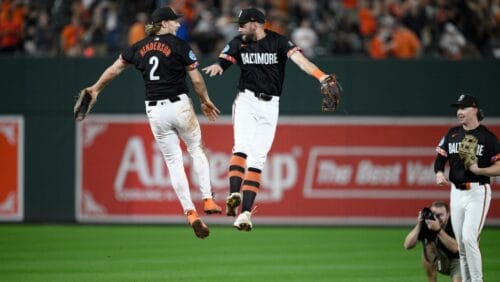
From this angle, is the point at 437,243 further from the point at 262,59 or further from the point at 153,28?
the point at 153,28

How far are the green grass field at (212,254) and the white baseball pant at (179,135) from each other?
201 centimetres

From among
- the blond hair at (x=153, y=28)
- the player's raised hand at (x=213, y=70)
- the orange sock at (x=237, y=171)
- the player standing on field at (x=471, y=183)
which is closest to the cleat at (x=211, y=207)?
the orange sock at (x=237, y=171)

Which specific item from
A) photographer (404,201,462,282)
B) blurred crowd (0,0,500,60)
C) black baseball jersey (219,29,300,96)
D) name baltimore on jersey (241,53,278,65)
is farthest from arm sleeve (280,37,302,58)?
blurred crowd (0,0,500,60)

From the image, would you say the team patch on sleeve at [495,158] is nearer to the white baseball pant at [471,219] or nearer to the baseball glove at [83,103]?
Answer: the white baseball pant at [471,219]

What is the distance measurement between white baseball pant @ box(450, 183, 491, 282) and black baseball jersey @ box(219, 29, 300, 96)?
8.06 ft

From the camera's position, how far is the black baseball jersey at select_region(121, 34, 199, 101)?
12.3 metres

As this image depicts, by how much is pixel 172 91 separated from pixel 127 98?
325 inches

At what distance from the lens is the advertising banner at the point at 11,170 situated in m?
20.6

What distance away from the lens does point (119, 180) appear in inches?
813

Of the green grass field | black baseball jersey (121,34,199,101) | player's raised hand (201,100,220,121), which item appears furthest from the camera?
the green grass field

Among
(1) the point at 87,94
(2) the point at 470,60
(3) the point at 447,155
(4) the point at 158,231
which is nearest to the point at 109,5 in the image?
(4) the point at 158,231

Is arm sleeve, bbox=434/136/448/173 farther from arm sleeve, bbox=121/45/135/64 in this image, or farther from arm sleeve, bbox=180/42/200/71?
arm sleeve, bbox=121/45/135/64

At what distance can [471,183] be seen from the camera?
12.2 metres

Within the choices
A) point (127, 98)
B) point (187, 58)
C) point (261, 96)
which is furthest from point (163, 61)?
point (127, 98)
